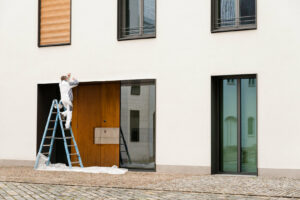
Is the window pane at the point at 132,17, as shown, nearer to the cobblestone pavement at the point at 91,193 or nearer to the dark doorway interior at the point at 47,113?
the dark doorway interior at the point at 47,113

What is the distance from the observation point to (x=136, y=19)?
44.0 feet

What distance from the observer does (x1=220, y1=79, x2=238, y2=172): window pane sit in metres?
12.1

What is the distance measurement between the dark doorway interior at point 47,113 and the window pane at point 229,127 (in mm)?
4934

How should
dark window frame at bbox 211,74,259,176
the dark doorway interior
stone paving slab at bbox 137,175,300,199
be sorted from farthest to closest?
the dark doorway interior < dark window frame at bbox 211,74,259,176 < stone paving slab at bbox 137,175,300,199

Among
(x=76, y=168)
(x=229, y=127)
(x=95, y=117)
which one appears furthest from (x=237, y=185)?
(x=95, y=117)

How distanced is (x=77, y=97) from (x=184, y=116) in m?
3.55

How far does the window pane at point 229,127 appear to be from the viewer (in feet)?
39.8

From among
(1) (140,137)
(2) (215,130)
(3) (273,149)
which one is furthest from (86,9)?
(3) (273,149)

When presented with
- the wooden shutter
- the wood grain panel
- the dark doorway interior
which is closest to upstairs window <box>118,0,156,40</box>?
the wood grain panel

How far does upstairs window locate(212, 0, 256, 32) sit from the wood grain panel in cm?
327

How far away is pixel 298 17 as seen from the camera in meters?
11.3

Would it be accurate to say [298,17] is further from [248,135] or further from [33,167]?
[33,167]

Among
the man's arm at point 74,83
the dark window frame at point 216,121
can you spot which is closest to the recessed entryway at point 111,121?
the man's arm at point 74,83

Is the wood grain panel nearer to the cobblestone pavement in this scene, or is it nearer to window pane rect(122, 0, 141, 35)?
window pane rect(122, 0, 141, 35)
